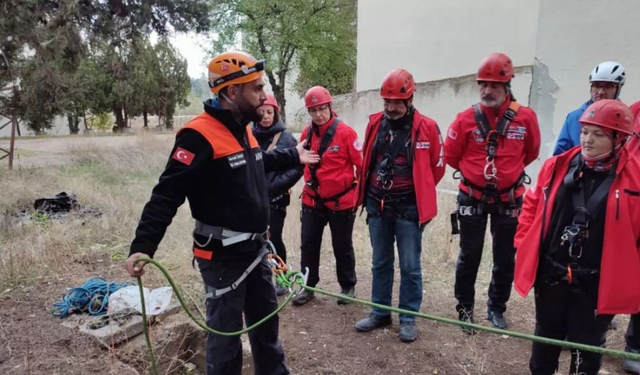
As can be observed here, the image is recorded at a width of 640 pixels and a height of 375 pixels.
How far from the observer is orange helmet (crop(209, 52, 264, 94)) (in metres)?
2.71

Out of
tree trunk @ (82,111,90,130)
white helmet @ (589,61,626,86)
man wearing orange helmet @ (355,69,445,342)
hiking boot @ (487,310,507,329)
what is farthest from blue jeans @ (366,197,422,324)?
tree trunk @ (82,111,90,130)

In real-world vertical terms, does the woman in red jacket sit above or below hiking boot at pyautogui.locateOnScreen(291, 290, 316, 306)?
above

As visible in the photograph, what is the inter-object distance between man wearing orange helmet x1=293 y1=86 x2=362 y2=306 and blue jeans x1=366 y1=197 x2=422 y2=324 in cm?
48

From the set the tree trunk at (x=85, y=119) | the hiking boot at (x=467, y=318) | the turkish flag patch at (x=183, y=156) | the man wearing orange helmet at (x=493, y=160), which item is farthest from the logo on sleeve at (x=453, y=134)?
the tree trunk at (x=85, y=119)

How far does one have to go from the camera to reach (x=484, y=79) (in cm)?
373

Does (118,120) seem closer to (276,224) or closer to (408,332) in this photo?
(276,224)

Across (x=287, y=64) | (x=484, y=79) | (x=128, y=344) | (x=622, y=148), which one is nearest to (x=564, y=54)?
(x=484, y=79)

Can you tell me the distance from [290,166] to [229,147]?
2.90ft

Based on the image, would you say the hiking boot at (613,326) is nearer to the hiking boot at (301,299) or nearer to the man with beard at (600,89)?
the man with beard at (600,89)

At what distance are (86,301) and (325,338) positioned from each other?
2038 millimetres

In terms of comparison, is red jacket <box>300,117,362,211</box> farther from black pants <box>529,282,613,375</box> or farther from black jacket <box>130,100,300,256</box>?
black pants <box>529,282,613,375</box>

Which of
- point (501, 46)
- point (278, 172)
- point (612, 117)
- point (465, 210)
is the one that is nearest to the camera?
point (612, 117)

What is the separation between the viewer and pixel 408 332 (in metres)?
3.87

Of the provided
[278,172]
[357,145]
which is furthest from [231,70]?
[357,145]
